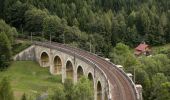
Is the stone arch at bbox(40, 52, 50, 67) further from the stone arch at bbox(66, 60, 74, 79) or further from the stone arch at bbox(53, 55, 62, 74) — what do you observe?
the stone arch at bbox(66, 60, 74, 79)

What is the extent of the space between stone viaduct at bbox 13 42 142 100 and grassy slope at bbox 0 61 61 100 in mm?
2418

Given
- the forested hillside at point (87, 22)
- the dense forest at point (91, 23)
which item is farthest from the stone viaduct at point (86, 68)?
the forested hillside at point (87, 22)

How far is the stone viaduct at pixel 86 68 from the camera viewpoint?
66.6 metres

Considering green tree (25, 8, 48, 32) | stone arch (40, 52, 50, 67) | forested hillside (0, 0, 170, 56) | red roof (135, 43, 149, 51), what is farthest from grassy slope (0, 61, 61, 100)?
red roof (135, 43, 149, 51)

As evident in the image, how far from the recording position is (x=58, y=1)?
149m

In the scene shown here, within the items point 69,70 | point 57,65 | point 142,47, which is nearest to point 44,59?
point 57,65

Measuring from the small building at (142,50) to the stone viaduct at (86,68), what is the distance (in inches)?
1211

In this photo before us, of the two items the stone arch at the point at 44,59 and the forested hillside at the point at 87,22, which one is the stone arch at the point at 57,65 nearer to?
the stone arch at the point at 44,59

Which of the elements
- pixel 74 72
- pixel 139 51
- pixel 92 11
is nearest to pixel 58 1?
pixel 92 11

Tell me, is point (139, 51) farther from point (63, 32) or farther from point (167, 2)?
point (167, 2)

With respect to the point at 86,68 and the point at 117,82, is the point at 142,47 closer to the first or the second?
the point at 86,68

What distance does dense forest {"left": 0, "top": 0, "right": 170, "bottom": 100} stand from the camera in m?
126

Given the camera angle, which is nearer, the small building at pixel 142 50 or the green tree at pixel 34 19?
the small building at pixel 142 50

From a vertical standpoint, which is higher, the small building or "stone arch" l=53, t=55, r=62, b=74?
the small building
